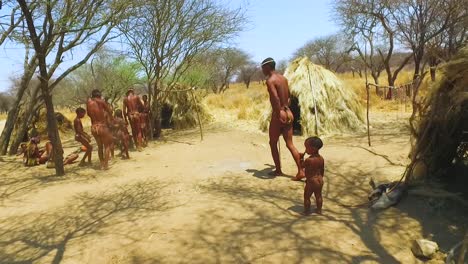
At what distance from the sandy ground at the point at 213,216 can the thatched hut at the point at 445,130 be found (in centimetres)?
60

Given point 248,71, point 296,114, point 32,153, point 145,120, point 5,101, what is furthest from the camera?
point 5,101

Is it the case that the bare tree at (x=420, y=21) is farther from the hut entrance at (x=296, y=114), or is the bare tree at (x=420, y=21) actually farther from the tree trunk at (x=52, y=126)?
the tree trunk at (x=52, y=126)

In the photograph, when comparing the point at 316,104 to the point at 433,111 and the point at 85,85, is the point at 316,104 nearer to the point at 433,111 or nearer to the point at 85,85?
the point at 433,111

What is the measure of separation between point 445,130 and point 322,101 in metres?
5.59

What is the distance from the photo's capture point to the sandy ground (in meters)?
3.98

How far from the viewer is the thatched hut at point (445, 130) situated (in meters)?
4.46

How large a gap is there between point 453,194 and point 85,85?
27235 mm

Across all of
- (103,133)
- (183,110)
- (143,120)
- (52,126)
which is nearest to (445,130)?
(103,133)

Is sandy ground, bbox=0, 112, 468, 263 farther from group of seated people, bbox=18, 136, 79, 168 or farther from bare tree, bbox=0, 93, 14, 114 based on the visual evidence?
bare tree, bbox=0, 93, 14, 114

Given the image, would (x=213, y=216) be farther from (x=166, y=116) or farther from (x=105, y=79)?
(x=105, y=79)

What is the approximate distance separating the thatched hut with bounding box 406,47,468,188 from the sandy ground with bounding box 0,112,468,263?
1.97ft

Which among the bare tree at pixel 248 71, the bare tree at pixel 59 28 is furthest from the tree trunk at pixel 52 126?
the bare tree at pixel 248 71

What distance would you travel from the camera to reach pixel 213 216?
4.79 metres

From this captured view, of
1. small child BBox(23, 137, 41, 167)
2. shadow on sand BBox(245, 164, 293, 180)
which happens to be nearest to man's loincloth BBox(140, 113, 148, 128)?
small child BBox(23, 137, 41, 167)
